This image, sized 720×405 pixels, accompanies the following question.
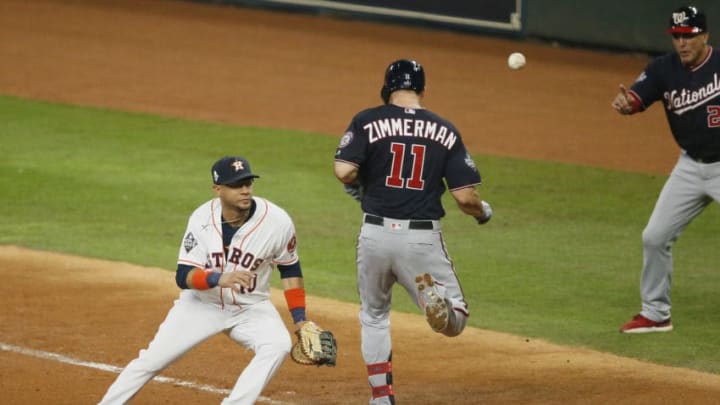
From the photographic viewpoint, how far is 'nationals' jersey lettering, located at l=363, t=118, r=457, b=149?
7273mm

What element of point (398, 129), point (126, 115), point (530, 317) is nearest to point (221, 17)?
point (126, 115)

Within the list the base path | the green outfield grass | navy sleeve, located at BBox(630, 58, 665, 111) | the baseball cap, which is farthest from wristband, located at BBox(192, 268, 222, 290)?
navy sleeve, located at BBox(630, 58, 665, 111)

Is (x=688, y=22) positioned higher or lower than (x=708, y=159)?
higher

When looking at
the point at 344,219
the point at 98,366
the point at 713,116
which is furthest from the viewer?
the point at 344,219

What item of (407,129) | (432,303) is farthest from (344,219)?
(432,303)

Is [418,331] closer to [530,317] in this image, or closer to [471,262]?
[530,317]

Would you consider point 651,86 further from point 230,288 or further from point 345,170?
point 230,288

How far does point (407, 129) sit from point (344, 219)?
5.61 metres

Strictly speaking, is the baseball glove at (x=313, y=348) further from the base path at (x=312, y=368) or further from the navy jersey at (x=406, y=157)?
the base path at (x=312, y=368)

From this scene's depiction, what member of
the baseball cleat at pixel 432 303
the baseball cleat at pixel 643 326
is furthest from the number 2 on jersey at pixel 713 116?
the baseball cleat at pixel 432 303

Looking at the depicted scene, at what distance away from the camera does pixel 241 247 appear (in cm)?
702

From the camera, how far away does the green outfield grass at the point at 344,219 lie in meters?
9.97

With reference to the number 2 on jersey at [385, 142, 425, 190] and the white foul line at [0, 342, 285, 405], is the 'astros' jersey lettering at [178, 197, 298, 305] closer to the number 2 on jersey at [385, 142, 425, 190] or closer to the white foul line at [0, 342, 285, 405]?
the number 2 on jersey at [385, 142, 425, 190]

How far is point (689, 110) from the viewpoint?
29.8ft
